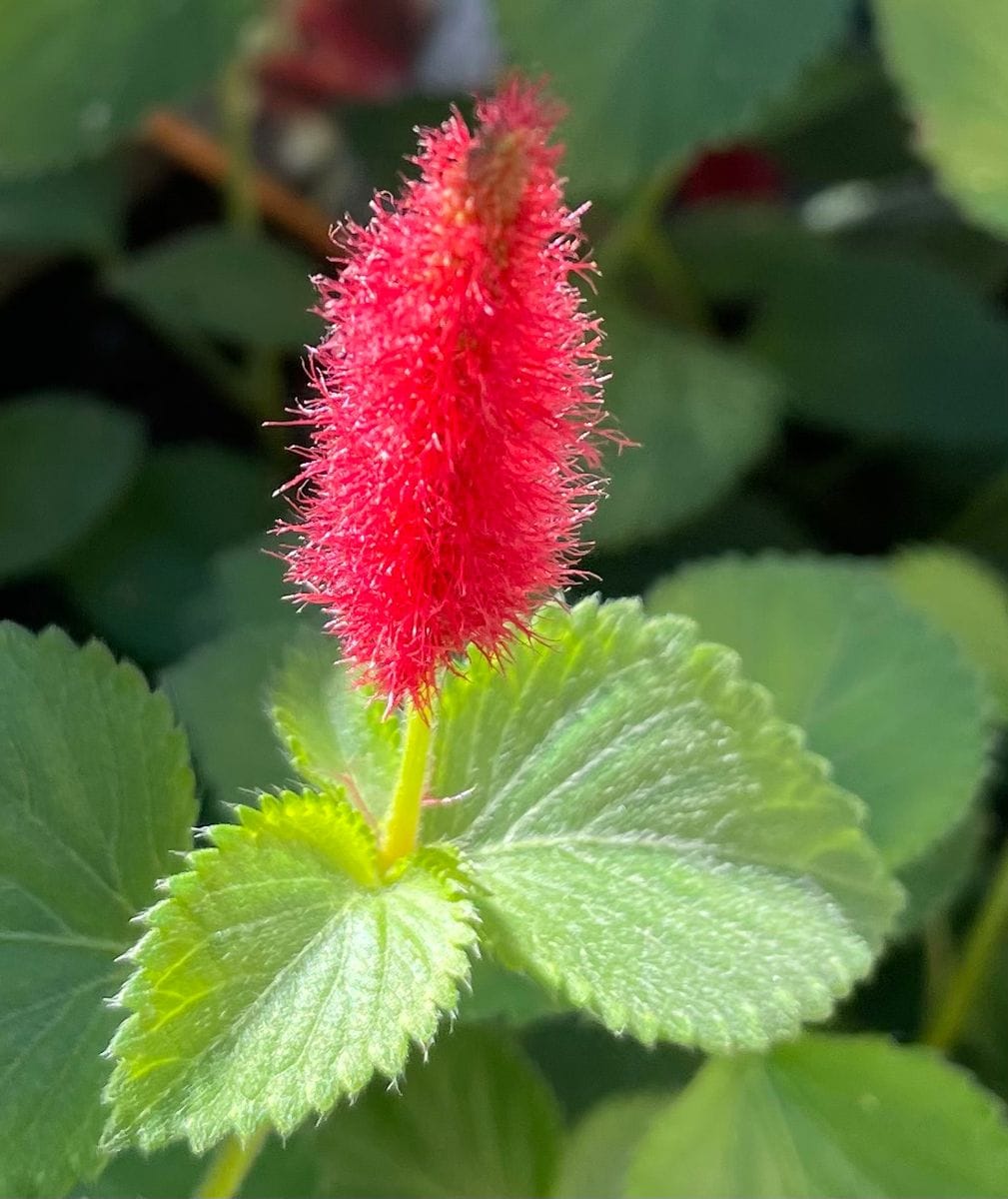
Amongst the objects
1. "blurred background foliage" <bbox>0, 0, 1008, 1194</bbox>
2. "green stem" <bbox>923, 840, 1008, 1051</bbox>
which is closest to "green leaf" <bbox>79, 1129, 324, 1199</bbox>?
"blurred background foliage" <bbox>0, 0, 1008, 1194</bbox>

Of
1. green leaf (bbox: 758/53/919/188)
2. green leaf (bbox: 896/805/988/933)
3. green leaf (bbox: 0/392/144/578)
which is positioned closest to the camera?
green leaf (bbox: 896/805/988/933)

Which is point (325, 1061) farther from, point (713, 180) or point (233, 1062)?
point (713, 180)

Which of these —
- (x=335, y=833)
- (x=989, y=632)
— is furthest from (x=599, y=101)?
(x=335, y=833)

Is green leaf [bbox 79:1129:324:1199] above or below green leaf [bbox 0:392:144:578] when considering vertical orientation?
above

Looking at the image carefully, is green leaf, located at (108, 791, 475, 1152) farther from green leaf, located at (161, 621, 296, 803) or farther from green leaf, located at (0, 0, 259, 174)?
green leaf, located at (0, 0, 259, 174)

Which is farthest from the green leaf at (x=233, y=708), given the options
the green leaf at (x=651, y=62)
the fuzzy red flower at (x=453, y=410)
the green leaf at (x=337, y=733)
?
the green leaf at (x=651, y=62)
